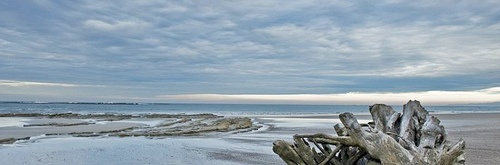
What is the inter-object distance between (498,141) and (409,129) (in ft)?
52.8

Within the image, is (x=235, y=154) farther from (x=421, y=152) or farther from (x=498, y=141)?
(x=498, y=141)

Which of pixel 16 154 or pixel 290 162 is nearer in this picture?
pixel 290 162

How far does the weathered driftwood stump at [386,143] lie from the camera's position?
22.3 ft

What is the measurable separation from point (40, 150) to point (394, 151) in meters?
16.2

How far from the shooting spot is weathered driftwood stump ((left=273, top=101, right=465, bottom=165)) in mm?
6793

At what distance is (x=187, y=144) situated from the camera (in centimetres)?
2144

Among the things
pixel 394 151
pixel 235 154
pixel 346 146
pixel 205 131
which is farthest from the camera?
pixel 205 131

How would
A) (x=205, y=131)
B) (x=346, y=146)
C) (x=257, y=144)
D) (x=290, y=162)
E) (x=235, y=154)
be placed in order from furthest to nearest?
1. (x=205, y=131)
2. (x=257, y=144)
3. (x=235, y=154)
4. (x=290, y=162)
5. (x=346, y=146)

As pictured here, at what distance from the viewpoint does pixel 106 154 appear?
1752 cm

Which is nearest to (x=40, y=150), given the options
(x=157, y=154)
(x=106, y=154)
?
(x=106, y=154)

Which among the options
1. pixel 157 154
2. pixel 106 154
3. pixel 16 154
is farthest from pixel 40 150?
pixel 157 154

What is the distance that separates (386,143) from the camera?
268 inches

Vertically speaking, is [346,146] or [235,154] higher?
[346,146]

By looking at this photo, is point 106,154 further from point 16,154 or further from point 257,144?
point 257,144
